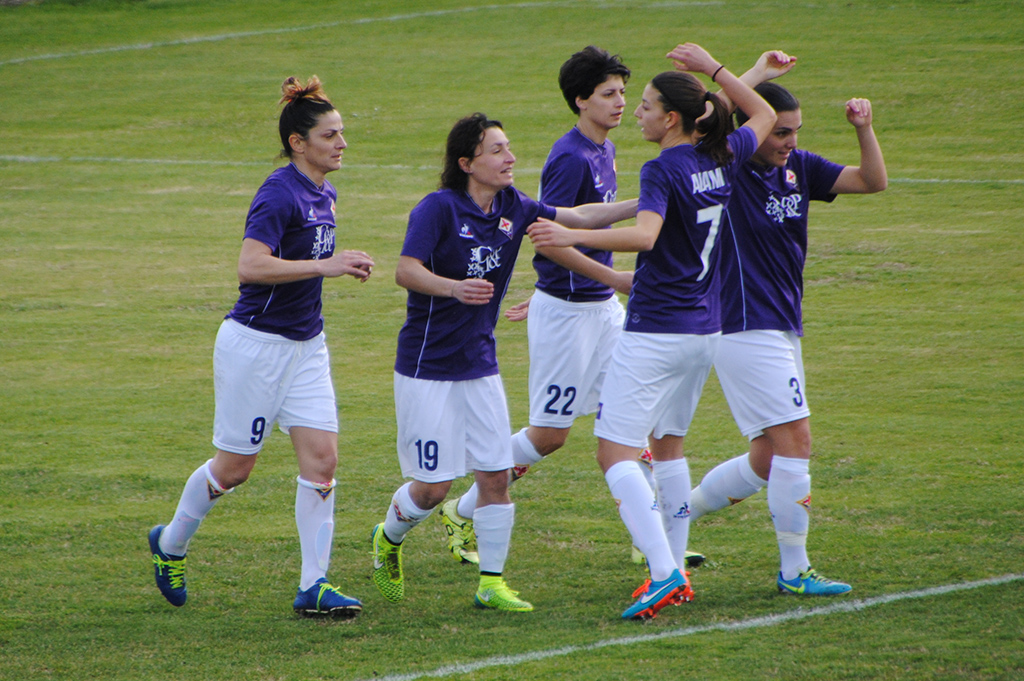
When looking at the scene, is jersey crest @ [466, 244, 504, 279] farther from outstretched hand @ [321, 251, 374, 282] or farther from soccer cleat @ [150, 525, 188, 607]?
soccer cleat @ [150, 525, 188, 607]

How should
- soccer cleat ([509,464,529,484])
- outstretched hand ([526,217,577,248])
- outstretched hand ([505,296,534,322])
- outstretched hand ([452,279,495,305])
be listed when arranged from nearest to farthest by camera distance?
outstretched hand ([452,279,495,305]) < outstretched hand ([526,217,577,248]) < outstretched hand ([505,296,534,322]) < soccer cleat ([509,464,529,484])

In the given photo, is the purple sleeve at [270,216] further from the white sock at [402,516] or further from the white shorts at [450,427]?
the white sock at [402,516]

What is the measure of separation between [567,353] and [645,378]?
120 centimetres

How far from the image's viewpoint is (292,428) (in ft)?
17.9

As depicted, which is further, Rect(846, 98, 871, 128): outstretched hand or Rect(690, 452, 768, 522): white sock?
Rect(690, 452, 768, 522): white sock

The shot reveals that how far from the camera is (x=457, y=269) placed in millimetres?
5211

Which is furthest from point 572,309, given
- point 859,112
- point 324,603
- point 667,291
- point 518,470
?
point 324,603

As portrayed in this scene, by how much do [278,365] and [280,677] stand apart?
Result: 1454 mm

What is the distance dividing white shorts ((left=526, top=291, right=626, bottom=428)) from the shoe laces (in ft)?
6.59

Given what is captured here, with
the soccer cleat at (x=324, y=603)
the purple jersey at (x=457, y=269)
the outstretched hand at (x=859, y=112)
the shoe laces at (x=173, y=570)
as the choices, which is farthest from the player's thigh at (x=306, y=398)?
the outstretched hand at (x=859, y=112)

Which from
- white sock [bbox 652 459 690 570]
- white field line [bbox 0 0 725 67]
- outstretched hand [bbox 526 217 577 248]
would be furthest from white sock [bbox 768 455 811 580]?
white field line [bbox 0 0 725 67]

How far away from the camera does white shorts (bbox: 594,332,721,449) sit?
16.7 ft

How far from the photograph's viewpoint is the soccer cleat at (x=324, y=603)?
527 cm

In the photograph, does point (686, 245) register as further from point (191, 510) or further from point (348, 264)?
point (191, 510)
